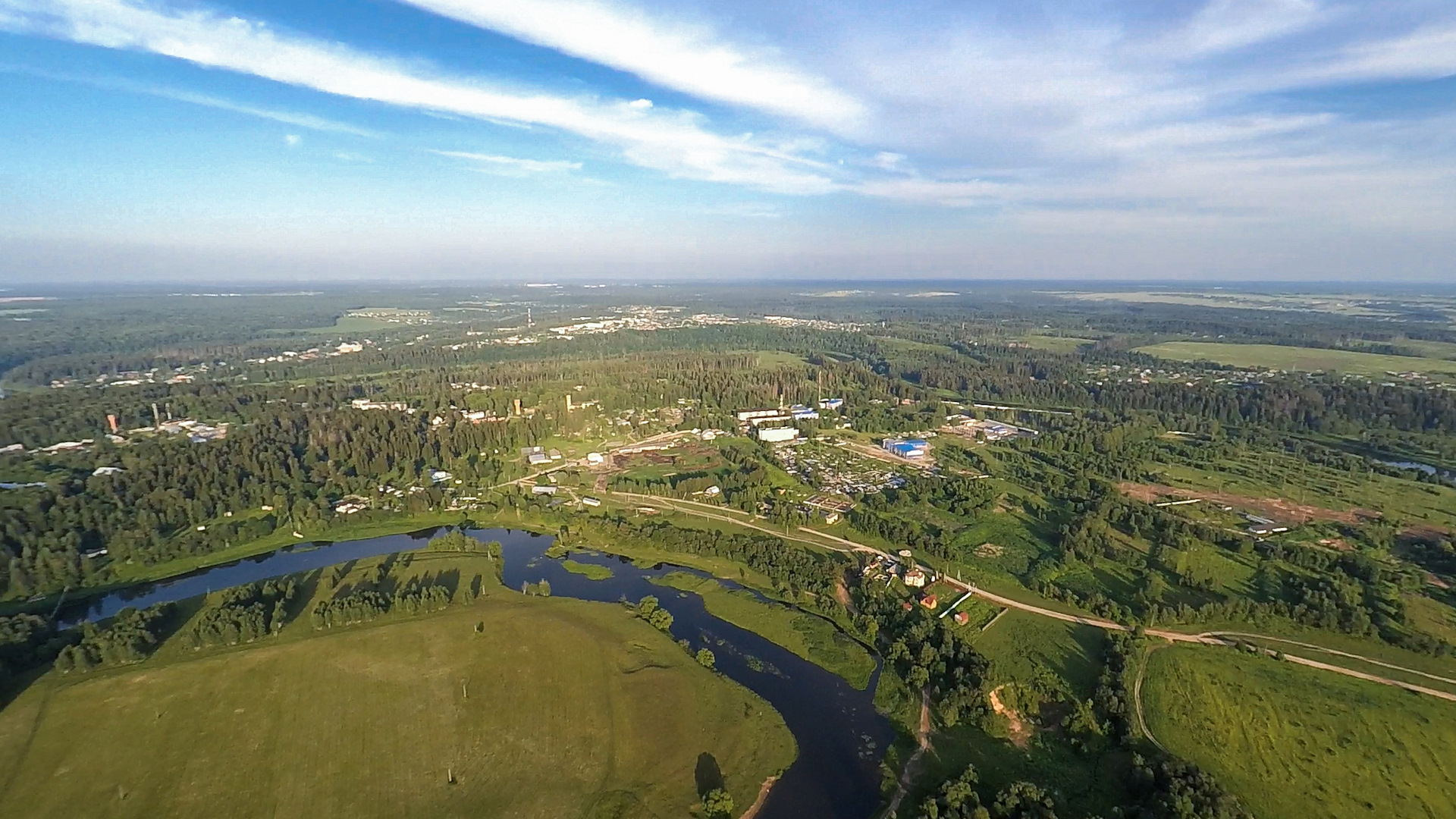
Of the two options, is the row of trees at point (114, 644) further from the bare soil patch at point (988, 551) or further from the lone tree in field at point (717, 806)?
the bare soil patch at point (988, 551)

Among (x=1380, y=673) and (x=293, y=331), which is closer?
(x=1380, y=673)

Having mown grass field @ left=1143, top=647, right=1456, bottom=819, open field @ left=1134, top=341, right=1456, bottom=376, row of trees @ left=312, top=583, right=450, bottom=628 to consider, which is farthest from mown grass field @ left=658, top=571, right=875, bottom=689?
open field @ left=1134, top=341, right=1456, bottom=376

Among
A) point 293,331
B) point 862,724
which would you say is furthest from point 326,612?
point 293,331

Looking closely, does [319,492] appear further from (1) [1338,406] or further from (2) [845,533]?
(1) [1338,406]

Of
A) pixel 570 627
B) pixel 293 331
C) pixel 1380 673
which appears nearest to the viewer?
pixel 1380 673

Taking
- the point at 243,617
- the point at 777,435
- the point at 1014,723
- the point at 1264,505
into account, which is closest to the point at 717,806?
the point at 1014,723

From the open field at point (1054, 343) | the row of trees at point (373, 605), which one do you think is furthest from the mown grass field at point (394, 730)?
the open field at point (1054, 343)

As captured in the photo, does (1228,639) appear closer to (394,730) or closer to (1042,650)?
A: (1042,650)
